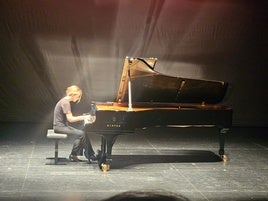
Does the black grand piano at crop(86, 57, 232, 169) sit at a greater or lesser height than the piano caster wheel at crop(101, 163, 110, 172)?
greater

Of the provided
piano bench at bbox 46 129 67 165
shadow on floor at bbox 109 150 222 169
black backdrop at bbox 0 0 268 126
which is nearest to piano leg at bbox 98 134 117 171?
shadow on floor at bbox 109 150 222 169

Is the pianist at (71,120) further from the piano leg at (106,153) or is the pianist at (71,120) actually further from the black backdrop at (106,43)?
the black backdrop at (106,43)

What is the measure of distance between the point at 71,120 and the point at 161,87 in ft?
4.01

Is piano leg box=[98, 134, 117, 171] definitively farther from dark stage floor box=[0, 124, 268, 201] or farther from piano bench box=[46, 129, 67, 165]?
piano bench box=[46, 129, 67, 165]

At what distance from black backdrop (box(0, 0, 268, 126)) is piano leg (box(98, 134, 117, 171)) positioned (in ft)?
10.4

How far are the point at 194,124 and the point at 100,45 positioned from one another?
11.0 feet

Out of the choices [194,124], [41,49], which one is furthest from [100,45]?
[194,124]

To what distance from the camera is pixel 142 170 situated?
222 inches

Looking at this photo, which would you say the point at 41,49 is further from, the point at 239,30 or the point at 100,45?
the point at 239,30

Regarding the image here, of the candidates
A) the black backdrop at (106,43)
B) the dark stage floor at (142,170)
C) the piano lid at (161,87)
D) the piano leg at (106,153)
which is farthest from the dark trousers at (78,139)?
the black backdrop at (106,43)

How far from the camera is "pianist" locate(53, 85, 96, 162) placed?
5.68 m

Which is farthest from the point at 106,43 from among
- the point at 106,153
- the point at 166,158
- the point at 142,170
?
the point at 142,170

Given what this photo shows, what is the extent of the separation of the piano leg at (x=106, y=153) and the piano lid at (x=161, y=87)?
0.59 meters

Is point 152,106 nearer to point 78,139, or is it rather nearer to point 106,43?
point 78,139
